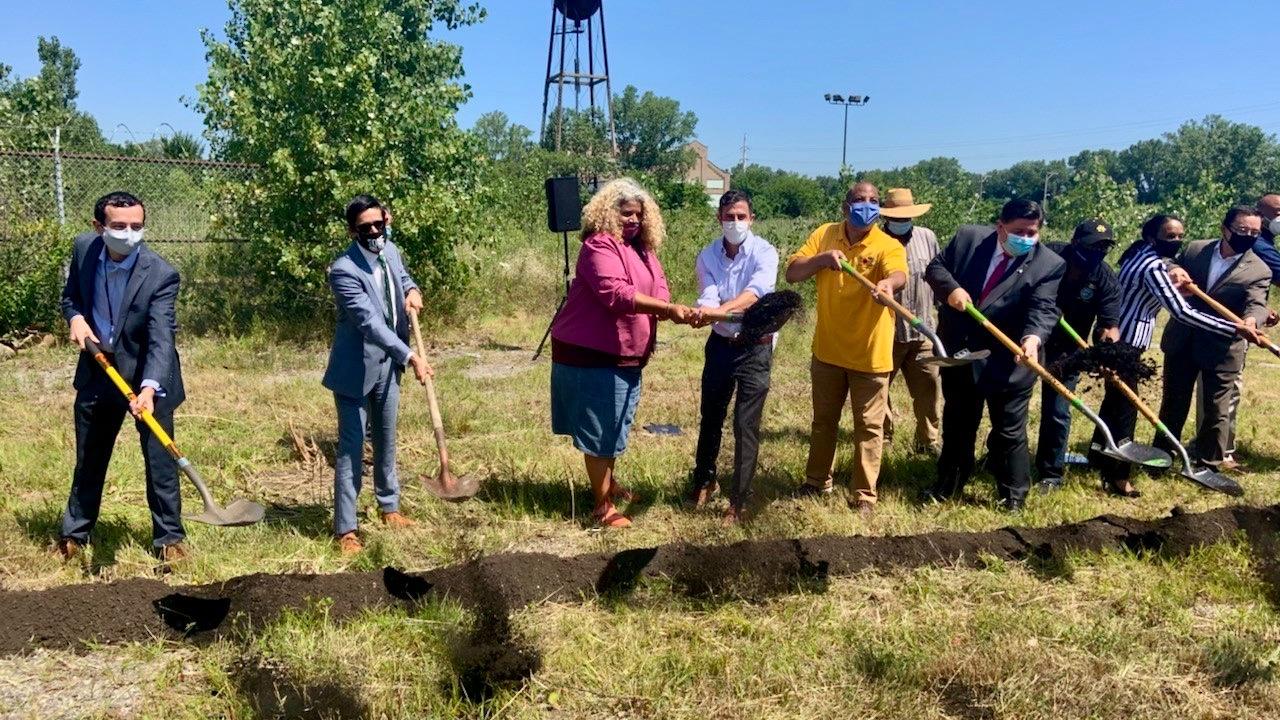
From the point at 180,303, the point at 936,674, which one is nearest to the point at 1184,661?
the point at 936,674

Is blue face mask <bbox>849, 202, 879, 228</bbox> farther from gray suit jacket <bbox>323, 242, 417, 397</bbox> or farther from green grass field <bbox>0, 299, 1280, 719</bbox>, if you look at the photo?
gray suit jacket <bbox>323, 242, 417, 397</bbox>

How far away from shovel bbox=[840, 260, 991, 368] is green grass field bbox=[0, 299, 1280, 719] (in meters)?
0.89

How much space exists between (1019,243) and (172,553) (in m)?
4.43

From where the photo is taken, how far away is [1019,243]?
15.2 feet

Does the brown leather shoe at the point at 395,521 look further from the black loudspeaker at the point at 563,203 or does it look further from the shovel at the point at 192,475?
the black loudspeaker at the point at 563,203

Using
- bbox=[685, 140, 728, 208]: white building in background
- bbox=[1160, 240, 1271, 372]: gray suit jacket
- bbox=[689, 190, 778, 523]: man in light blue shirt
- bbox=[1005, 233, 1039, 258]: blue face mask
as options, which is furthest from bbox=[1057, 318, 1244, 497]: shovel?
bbox=[685, 140, 728, 208]: white building in background

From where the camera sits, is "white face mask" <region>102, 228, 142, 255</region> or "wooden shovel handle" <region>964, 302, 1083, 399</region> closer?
"white face mask" <region>102, 228, 142, 255</region>

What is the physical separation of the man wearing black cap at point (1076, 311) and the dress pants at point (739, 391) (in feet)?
6.12

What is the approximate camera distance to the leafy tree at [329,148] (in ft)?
30.1

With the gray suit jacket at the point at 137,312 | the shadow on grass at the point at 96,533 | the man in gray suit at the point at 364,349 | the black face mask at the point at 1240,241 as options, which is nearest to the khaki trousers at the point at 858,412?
the man in gray suit at the point at 364,349

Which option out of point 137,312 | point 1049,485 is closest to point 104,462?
point 137,312

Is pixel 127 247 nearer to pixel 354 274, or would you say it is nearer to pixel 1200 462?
pixel 354 274

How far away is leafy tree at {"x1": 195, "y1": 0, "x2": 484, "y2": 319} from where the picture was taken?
30.1 feet

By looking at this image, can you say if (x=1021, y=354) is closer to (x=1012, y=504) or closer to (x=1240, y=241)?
(x=1012, y=504)
